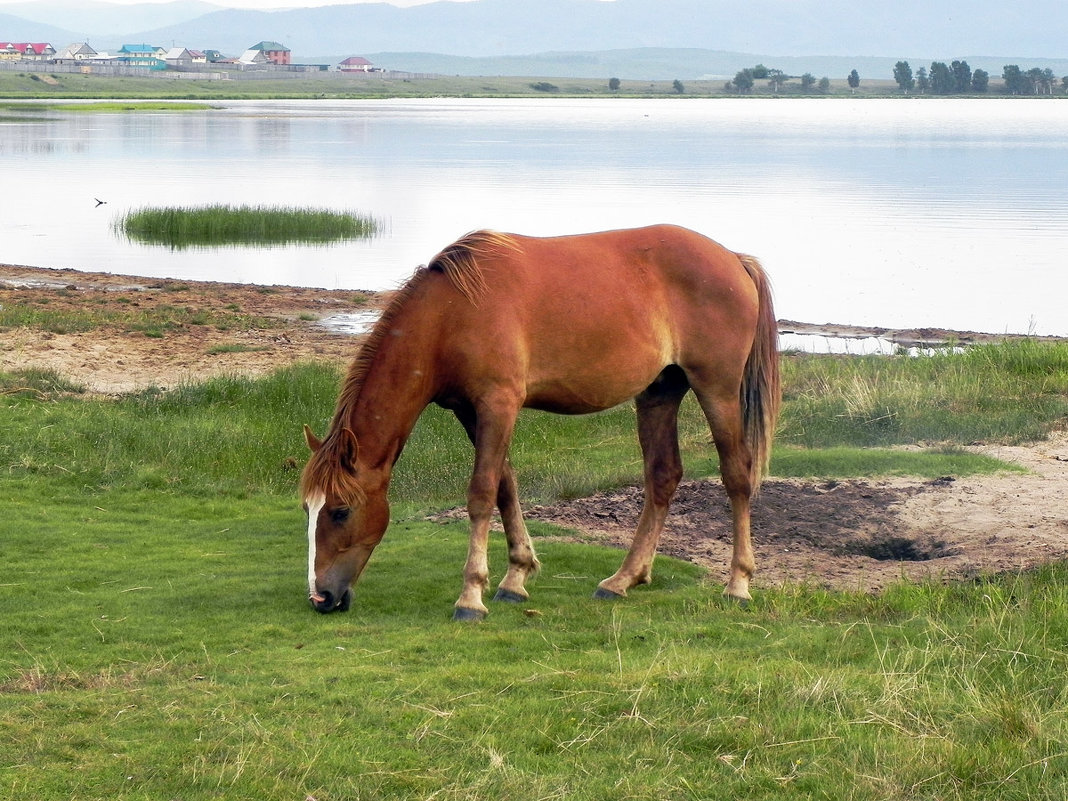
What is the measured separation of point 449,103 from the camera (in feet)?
569

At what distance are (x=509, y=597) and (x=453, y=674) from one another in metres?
1.66

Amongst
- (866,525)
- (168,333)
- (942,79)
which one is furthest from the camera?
(942,79)

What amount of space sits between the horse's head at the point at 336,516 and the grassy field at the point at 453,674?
185mm

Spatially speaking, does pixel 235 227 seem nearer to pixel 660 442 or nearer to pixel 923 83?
pixel 660 442

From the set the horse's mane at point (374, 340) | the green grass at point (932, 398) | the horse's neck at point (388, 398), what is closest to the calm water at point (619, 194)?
the horse's mane at point (374, 340)

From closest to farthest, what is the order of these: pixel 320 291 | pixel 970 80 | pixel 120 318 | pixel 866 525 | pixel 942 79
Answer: pixel 866 525
pixel 120 318
pixel 320 291
pixel 970 80
pixel 942 79

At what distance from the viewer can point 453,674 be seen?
5590mm

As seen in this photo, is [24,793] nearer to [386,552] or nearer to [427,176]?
[386,552]

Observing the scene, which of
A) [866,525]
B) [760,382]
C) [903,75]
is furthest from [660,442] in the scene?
[903,75]

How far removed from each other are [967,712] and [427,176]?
5251cm

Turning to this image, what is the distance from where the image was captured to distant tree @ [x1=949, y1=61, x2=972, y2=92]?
6850 inches

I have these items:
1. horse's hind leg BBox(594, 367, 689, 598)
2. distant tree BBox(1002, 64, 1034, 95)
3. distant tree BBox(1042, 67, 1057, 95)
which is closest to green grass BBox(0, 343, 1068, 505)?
horse's hind leg BBox(594, 367, 689, 598)

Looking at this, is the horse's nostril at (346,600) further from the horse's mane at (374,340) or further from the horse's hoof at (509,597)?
the horse's hoof at (509,597)

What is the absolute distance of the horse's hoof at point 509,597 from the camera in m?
7.22
